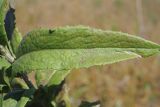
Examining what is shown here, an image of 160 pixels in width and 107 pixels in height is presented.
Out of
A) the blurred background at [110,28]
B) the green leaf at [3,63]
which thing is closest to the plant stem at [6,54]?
the green leaf at [3,63]

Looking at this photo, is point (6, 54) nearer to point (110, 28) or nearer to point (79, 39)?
point (79, 39)

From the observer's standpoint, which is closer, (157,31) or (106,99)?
(106,99)

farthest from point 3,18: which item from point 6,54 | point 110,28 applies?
point 110,28

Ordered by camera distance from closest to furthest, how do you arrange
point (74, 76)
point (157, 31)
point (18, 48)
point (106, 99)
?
point (18, 48) → point (106, 99) → point (74, 76) → point (157, 31)

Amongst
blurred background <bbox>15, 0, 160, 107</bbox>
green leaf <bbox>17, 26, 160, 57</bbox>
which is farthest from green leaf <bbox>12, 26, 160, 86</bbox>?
blurred background <bbox>15, 0, 160, 107</bbox>

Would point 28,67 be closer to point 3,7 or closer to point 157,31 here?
point 3,7

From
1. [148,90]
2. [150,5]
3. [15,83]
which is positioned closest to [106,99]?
→ [148,90]

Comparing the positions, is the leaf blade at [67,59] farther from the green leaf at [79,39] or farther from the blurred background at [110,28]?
the blurred background at [110,28]
